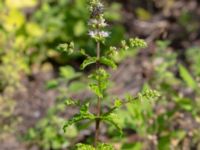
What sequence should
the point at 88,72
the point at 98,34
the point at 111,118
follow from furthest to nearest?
the point at 88,72 → the point at 111,118 → the point at 98,34

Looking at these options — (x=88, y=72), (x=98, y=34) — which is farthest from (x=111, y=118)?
(x=88, y=72)

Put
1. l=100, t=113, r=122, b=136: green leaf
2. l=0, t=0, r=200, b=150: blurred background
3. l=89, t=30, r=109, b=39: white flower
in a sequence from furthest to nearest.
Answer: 1. l=0, t=0, r=200, b=150: blurred background
2. l=100, t=113, r=122, b=136: green leaf
3. l=89, t=30, r=109, b=39: white flower

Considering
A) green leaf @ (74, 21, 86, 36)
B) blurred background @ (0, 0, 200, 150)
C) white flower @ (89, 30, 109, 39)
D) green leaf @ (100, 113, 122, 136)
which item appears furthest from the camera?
green leaf @ (74, 21, 86, 36)

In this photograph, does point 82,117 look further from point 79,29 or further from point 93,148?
point 79,29

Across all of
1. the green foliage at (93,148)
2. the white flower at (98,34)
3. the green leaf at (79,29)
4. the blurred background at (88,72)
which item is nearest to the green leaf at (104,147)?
the green foliage at (93,148)

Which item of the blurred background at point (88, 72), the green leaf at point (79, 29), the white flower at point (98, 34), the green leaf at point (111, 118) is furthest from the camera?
the green leaf at point (79, 29)

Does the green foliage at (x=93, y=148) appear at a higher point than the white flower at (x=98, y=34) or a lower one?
lower

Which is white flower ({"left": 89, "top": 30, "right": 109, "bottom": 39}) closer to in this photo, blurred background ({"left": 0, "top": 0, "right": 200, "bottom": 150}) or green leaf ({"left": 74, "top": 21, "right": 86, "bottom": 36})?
blurred background ({"left": 0, "top": 0, "right": 200, "bottom": 150})

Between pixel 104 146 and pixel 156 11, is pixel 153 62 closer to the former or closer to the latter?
pixel 156 11

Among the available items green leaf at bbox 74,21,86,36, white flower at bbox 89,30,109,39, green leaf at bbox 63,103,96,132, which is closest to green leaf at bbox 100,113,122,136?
green leaf at bbox 63,103,96,132

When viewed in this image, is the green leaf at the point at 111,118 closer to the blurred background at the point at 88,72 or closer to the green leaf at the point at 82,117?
the green leaf at the point at 82,117
